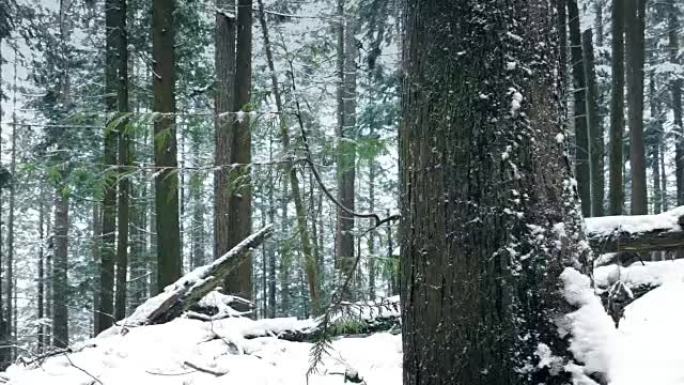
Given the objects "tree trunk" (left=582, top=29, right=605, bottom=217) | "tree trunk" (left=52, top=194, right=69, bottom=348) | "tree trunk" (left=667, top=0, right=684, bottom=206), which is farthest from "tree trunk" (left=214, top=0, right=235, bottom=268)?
"tree trunk" (left=667, top=0, right=684, bottom=206)

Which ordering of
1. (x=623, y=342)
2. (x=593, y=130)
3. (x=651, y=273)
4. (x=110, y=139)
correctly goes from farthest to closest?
1. (x=110, y=139)
2. (x=593, y=130)
3. (x=651, y=273)
4. (x=623, y=342)

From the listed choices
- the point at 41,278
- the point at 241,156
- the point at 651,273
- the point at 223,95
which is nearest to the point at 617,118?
the point at 651,273

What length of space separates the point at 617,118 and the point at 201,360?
399 inches

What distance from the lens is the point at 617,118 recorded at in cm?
1116

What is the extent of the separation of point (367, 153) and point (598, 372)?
2648 millimetres

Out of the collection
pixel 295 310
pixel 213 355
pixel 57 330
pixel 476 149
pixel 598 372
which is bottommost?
pixel 295 310

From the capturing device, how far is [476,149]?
5.51 feet

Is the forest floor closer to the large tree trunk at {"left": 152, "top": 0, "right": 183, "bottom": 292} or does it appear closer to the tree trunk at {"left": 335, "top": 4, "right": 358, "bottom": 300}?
the large tree trunk at {"left": 152, "top": 0, "right": 183, "bottom": 292}

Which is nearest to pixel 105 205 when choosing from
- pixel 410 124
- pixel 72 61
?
pixel 72 61

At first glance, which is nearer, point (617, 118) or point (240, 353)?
point (240, 353)

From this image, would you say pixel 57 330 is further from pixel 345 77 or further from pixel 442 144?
pixel 442 144

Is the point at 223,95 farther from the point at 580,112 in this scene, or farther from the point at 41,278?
the point at 41,278

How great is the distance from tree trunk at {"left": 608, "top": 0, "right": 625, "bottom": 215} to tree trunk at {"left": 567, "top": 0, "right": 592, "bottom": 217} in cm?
48

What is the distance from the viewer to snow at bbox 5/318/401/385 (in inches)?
161
